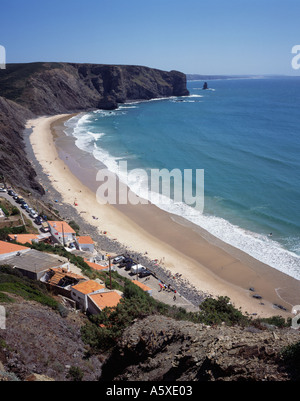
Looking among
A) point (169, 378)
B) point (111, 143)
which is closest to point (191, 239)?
point (169, 378)

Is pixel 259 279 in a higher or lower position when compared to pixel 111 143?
lower

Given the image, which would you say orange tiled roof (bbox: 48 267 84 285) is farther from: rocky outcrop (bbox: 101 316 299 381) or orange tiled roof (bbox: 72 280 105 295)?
rocky outcrop (bbox: 101 316 299 381)

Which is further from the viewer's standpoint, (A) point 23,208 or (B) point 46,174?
(B) point 46,174

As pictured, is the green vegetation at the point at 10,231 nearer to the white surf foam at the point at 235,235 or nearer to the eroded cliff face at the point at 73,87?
the white surf foam at the point at 235,235

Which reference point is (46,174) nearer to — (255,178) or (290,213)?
(255,178)

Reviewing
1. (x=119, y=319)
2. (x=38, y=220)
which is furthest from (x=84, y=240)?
(x=119, y=319)

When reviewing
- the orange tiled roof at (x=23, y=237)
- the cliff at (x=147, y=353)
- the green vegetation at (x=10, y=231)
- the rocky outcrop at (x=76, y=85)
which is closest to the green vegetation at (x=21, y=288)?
the cliff at (x=147, y=353)

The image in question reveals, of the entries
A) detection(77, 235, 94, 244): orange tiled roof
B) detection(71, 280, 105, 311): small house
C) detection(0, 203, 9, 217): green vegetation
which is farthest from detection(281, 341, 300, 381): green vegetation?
detection(0, 203, 9, 217): green vegetation

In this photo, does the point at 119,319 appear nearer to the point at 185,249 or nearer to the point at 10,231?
the point at 10,231
